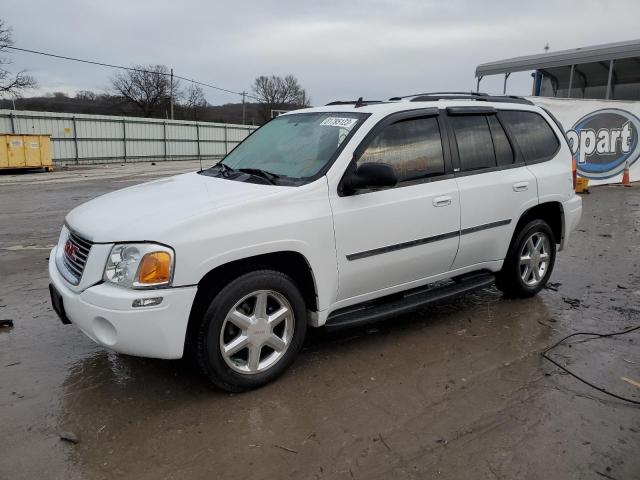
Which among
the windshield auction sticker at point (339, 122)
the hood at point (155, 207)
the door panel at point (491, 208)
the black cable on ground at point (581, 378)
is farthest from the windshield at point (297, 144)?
the black cable on ground at point (581, 378)

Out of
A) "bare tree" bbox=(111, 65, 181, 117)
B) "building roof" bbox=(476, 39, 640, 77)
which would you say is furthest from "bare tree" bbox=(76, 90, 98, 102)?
"building roof" bbox=(476, 39, 640, 77)

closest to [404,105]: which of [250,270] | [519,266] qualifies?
[250,270]

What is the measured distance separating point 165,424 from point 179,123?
37.2 metres

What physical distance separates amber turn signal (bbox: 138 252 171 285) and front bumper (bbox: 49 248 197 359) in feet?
0.20

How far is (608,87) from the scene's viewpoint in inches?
738

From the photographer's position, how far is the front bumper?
2.85 m

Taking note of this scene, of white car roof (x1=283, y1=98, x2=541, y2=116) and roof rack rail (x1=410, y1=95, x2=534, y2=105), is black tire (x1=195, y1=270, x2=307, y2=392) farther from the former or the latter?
roof rack rail (x1=410, y1=95, x2=534, y2=105)

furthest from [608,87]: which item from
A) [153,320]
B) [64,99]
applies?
[64,99]

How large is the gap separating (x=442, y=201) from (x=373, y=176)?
0.85 metres

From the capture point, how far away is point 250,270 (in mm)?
3213

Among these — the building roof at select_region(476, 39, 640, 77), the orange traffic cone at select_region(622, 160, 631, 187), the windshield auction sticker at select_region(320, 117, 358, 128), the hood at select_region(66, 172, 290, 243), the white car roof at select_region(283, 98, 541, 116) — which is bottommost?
the orange traffic cone at select_region(622, 160, 631, 187)

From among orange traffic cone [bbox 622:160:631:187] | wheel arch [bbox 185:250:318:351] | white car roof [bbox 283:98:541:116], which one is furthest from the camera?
orange traffic cone [bbox 622:160:631:187]

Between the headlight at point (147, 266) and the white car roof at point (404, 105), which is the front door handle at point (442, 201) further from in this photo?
the headlight at point (147, 266)

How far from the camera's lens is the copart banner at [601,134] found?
13552 mm
